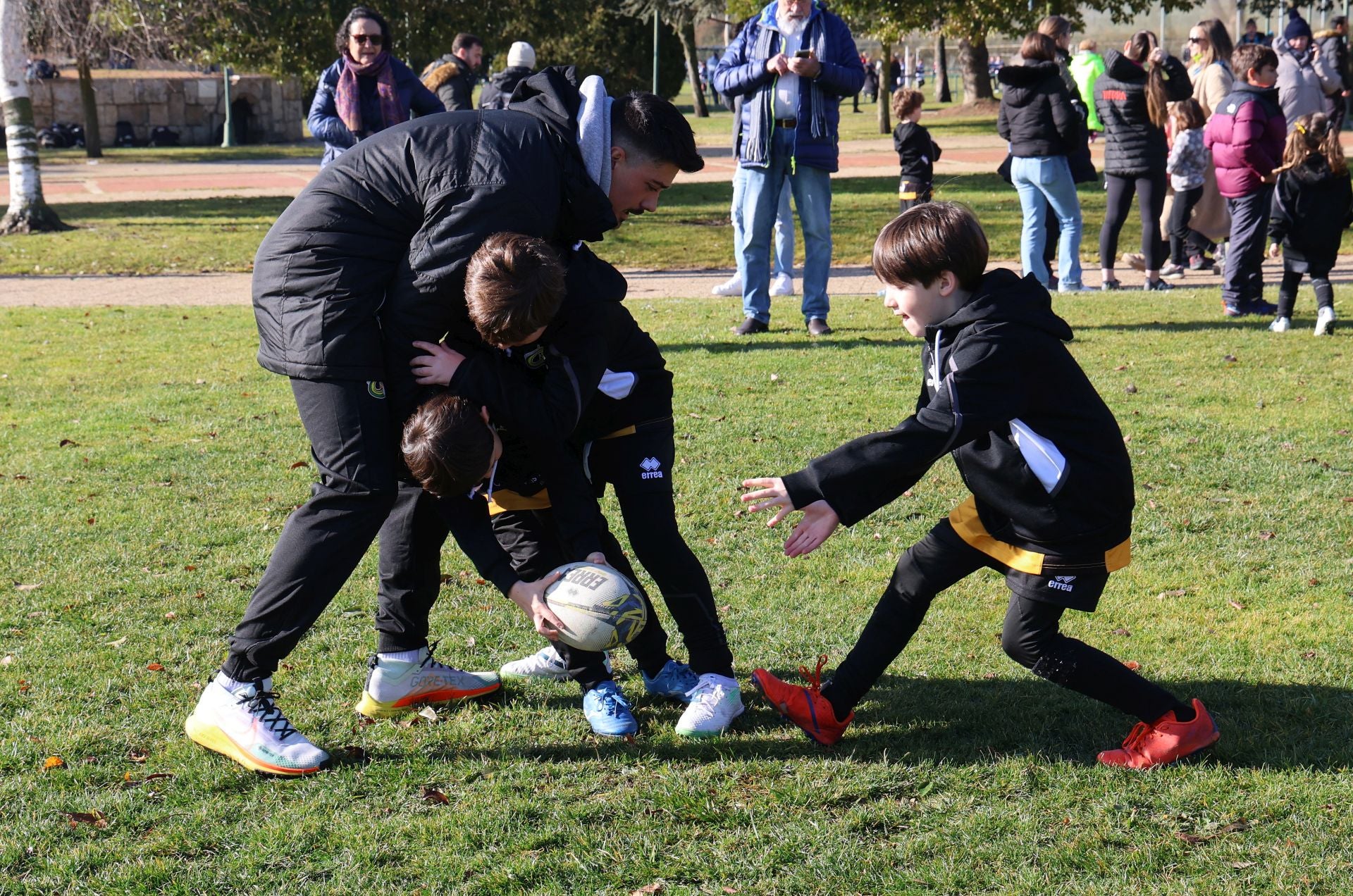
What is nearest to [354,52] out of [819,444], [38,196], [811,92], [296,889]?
[811,92]

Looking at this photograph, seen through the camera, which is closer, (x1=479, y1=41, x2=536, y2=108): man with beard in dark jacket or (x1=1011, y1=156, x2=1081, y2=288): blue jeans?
(x1=479, y1=41, x2=536, y2=108): man with beard in dark jacket

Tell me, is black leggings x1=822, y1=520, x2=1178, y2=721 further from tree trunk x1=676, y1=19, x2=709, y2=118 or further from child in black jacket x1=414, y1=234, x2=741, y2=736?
tree trunk x1=676, y1=19, x2=709, y2=118

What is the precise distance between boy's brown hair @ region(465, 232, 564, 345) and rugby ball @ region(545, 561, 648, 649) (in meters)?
0.70

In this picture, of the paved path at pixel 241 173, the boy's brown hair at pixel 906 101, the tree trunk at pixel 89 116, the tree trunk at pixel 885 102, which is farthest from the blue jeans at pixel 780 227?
the tree trunk at pixel 885 102

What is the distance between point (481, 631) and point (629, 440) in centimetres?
124

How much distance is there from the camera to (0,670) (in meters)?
4.42

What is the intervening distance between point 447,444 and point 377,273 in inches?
19.8

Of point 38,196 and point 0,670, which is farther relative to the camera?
point 38,196

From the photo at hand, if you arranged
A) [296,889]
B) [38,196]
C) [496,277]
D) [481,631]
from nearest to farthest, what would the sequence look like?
[296,889] → [496,277] → [481,631] → [38,196]

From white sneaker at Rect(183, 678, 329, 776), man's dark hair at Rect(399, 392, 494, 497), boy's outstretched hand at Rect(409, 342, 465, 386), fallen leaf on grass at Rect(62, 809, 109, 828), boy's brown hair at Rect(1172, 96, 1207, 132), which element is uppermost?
boy's brown hair at Rect(1172, 96, 1207, 132)

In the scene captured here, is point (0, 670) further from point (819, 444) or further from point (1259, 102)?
point (1259, 102)

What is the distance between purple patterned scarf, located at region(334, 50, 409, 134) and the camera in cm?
998

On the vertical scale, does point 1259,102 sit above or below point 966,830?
above

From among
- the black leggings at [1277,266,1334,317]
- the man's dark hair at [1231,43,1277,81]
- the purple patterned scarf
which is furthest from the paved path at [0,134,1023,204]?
the black leggings at [1277,266,1334,317]
